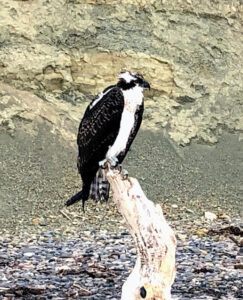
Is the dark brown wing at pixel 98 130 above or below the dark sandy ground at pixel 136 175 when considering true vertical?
above

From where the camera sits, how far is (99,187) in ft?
32.0

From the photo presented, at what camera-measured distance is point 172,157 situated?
53.4 feet

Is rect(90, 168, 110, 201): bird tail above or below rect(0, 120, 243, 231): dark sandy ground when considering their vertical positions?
above

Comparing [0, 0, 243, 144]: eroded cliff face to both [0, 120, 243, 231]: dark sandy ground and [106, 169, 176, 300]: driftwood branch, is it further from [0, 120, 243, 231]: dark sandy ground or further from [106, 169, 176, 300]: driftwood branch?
[106, 169, 176, 300]: driftwood branch

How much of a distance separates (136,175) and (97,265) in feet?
17.9

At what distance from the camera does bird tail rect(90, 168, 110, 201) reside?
382 inches

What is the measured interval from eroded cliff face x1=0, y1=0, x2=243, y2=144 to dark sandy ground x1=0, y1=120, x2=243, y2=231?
68 centimetres

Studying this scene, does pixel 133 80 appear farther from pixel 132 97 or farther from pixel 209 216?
pixel 209 216

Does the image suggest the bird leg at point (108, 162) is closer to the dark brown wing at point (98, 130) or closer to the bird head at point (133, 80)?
the dark brown wing at point (98, 130)

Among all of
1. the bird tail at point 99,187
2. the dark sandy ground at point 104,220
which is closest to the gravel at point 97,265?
the dark sandy ground at point 104,220

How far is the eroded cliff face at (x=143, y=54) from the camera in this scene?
17203mm

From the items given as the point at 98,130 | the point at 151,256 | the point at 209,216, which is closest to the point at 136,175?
the point at 209,216

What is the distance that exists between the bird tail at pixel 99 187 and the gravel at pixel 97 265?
0.84m

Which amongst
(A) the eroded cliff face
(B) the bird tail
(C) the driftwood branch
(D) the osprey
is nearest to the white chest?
(D) the osprey
